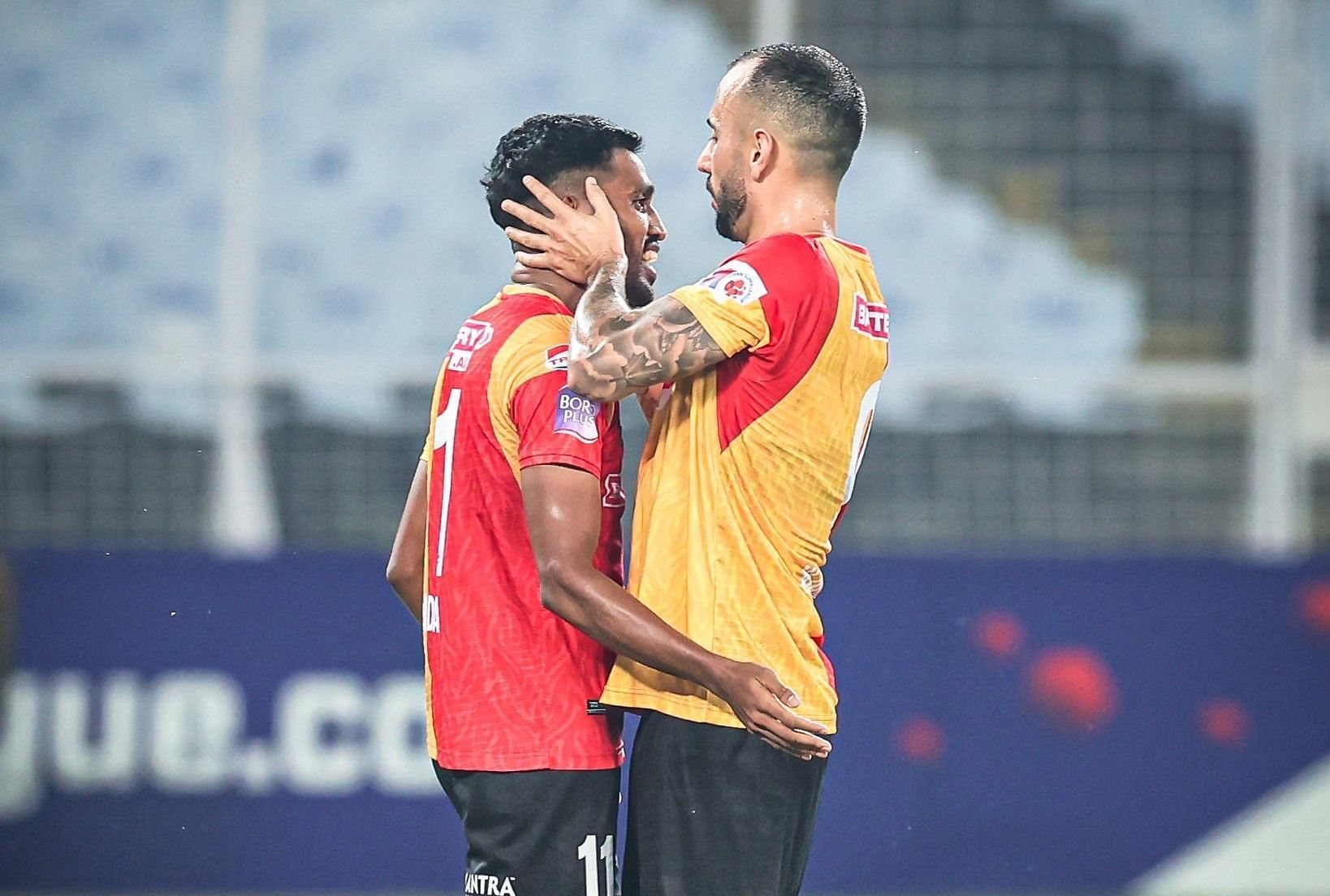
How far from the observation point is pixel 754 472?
114 inches

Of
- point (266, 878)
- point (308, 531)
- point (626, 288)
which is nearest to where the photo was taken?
point (626, 288)

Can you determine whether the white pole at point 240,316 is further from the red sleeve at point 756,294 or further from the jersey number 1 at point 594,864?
the red sleeve at point 756,294

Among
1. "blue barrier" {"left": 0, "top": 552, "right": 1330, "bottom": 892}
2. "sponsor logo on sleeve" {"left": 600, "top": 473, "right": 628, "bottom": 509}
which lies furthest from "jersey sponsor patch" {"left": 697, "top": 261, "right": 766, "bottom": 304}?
"blue barrier" {"left": 0, "top": 552, "right": 1330, "bottom": 892}

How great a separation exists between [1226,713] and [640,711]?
4207 millimetres

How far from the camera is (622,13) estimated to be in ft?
28.7

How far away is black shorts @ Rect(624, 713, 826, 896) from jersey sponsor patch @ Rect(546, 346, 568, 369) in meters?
0.61

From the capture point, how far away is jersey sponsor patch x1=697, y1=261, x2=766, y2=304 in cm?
284

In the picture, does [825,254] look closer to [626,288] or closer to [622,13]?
[626,288]

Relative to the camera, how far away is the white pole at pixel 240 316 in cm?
812

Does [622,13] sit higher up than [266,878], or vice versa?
[622,13]

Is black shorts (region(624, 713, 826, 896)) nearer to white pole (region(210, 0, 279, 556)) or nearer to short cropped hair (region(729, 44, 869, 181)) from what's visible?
short cropped hair (region(729, 44, 869, 181))

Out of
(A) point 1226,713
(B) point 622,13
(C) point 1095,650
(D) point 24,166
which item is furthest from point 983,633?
(D) point 24,166

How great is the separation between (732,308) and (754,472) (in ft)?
0.93

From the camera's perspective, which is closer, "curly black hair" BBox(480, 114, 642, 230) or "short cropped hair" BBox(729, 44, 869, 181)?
"short cropped hair" BBox(729, 44, 869, 181)
